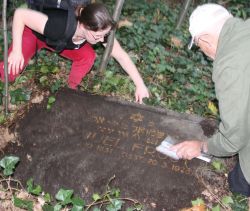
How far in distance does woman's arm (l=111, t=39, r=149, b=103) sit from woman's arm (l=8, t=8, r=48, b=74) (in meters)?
0.85

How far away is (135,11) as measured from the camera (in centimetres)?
573

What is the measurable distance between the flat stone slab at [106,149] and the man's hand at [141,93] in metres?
0.17

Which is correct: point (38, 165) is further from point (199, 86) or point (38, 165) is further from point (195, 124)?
point (199, 86)

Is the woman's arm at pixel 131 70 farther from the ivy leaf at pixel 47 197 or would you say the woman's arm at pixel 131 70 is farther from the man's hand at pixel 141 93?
the ivy leaf at pixel 47 197

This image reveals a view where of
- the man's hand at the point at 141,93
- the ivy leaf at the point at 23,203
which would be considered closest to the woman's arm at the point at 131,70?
the man's hand at the point at 141,93

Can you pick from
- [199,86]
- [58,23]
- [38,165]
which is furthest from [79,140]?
[199,86]

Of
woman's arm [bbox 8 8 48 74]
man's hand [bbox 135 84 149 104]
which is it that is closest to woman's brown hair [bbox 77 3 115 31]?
woman's arm [bbox 8 8 48 74]

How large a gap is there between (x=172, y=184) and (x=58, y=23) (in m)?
1.69

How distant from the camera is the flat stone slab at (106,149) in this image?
3016mm

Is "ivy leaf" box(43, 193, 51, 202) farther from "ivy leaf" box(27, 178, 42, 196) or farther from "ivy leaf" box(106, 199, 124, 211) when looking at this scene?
"ivy leaf" box(106, 199, 124, 211)

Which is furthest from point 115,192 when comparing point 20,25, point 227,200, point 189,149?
point 20,25

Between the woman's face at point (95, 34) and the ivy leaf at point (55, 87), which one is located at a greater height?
the woman's face at point (95, 34)

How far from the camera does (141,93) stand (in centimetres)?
379

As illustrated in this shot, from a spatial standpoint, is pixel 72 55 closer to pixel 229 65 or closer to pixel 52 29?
pixel 52 29
